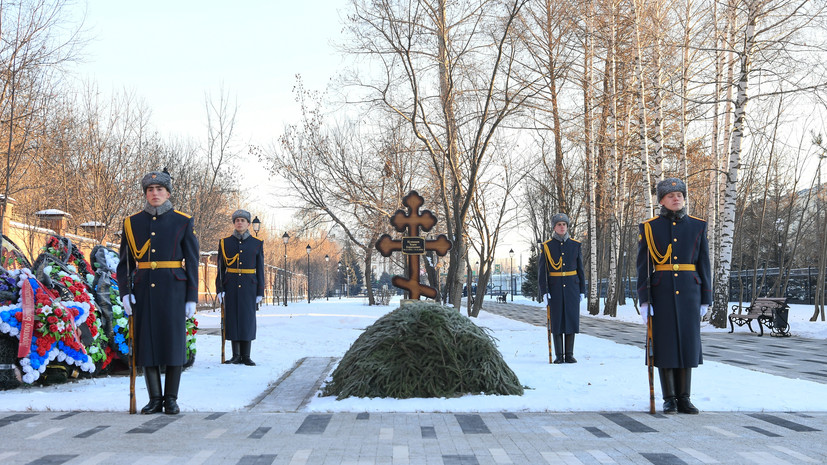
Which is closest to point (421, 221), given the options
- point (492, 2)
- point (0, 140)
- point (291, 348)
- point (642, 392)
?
point (291, 348)

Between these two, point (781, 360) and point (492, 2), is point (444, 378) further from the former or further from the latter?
point (492, 2)

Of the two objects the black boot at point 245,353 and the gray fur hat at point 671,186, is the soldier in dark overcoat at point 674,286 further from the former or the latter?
the black boot at point 245,353

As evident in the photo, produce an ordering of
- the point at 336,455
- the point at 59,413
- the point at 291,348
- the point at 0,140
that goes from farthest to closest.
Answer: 1. the point at 0,140
2. the point at 291,348
3. the point at 59,413
4. the point at 336,455

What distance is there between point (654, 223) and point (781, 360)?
20.9 feet

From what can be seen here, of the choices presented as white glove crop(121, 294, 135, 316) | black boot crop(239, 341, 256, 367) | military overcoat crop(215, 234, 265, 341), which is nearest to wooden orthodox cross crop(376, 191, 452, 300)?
military overcoat crop(215, 234, 265, 341)

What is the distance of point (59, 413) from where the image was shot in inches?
210

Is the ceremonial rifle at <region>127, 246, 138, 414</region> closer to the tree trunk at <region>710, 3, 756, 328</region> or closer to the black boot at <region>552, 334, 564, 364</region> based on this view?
the black boot at <region>552, 334, 564, 364</region>

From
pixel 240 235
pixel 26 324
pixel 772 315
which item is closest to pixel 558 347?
pixel 240 235

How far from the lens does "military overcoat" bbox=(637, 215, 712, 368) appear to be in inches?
228

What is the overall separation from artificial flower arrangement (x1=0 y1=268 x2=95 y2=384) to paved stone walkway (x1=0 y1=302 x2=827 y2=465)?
1397 mm

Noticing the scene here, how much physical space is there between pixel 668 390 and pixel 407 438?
8.25 ft

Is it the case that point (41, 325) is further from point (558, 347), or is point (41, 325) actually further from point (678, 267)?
point (558, 347)

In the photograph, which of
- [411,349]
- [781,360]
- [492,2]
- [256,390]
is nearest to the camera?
[411,349]

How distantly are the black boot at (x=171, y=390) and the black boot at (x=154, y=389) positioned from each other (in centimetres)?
6
